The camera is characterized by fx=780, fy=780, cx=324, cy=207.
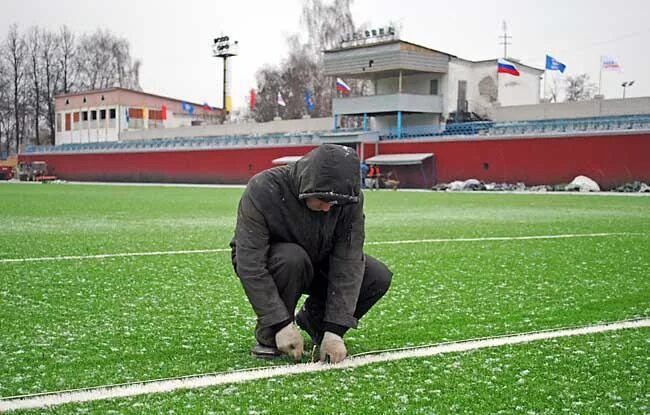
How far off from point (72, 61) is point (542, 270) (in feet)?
325

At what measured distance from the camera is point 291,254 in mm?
4883

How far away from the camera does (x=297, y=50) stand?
259 feet

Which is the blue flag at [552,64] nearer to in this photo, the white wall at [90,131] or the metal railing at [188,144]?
the metal railing at [188,144]

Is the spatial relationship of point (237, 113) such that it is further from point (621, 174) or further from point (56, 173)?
point (621, 174)

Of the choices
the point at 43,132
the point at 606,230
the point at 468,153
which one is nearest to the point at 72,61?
the point at 43,132

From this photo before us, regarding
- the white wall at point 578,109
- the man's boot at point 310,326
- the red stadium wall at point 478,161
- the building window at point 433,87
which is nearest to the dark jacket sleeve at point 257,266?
the man's boot at point 310,326

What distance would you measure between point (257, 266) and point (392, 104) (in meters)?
52.9

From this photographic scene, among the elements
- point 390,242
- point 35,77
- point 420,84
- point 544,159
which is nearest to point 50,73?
point 35,77

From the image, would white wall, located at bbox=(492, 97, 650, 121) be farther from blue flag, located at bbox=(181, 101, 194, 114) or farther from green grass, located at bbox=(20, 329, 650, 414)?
green grass, located at bbox=(20, 329, 650, 414)

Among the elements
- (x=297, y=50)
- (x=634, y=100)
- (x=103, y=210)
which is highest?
(x=297, y=50)

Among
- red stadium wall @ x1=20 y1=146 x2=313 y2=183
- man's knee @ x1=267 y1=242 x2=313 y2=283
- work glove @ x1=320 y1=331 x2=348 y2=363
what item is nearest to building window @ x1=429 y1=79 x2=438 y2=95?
red stadium wall @ x1=20 y1=146 x2=313 y2=183

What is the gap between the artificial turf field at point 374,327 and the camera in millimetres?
4164

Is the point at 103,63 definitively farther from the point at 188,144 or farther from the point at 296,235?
the point at 296,235

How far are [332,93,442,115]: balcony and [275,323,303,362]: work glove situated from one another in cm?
5239
